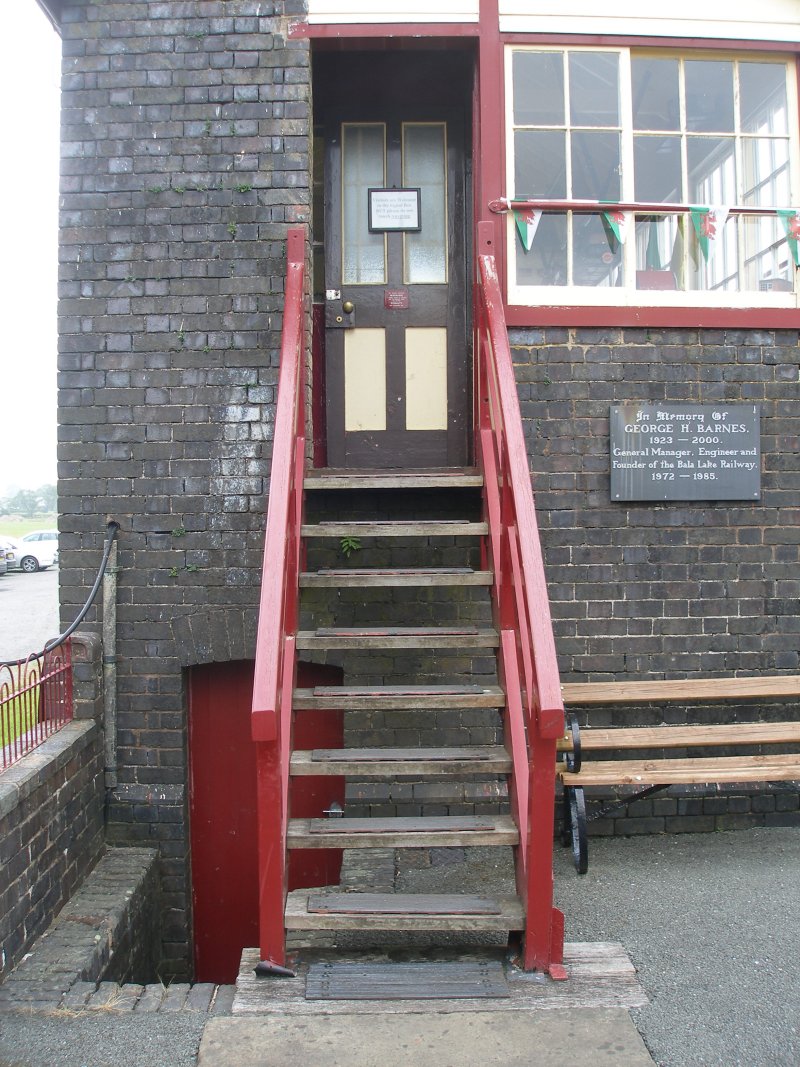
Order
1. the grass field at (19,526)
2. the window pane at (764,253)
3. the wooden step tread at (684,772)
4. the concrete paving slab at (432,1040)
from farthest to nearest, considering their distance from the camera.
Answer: the grass field at (19,526)
the window pane at (764,253)
the wooden step tread at (684,772)
the concrete paving slab at (432,1040)

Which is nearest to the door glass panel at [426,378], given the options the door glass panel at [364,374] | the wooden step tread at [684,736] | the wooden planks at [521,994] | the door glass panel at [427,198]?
the door glass panel at [364,374]

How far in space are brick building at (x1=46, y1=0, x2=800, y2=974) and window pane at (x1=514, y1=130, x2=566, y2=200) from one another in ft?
0.04

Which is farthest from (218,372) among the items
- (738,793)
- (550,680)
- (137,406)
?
(738,793)

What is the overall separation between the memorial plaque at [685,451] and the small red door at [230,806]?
2.18 metres

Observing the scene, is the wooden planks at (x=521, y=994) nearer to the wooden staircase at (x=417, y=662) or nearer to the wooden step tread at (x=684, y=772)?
the wooden staircase at (x=417, y=662)

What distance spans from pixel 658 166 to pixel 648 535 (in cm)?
234

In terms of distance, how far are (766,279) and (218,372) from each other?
3461 millimetres

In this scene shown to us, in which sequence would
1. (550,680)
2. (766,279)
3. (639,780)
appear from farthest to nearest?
(766,279)
(639,780)
(550,680)

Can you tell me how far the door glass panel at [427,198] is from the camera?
574 centimetres

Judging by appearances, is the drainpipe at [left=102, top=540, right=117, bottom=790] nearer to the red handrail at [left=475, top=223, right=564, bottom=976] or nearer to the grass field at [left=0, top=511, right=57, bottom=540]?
the red handrail at [left=475, top=223, right=564, bottom=976]

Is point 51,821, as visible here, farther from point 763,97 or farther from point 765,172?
point 763,97

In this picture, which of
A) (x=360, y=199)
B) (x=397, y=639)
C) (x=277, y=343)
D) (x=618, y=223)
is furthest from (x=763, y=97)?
(x=397, y=639)

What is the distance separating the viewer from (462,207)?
5.74 m

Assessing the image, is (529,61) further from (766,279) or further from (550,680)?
(550,680)
